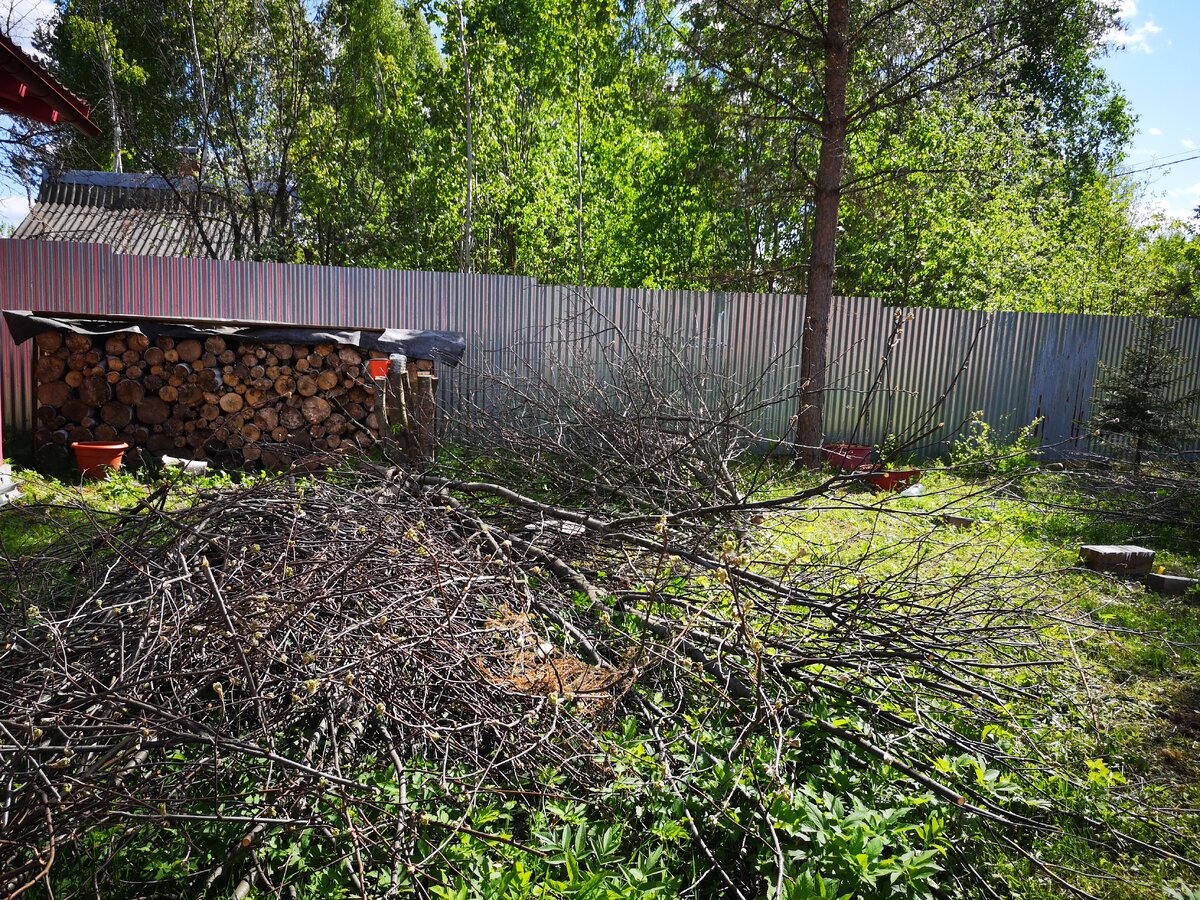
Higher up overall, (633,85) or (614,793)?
(633,85)

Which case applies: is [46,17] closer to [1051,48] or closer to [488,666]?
[488,666]

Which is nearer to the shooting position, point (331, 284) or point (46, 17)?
point (331, 284)

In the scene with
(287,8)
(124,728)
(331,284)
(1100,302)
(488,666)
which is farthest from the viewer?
(1100,302)

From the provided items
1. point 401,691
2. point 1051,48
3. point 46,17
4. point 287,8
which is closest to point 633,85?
point 287,8

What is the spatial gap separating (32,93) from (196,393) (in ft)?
9.66

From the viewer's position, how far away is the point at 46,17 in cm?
2319

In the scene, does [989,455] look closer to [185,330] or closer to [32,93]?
[185,330]

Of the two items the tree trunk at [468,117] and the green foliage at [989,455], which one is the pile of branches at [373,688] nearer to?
the green foliage at [989,455]

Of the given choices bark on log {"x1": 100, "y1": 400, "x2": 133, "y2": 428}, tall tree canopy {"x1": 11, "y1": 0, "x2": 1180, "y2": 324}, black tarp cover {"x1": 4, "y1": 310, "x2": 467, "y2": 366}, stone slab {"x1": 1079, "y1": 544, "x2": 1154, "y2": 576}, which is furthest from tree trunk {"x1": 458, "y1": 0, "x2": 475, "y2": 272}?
stone slab {"x1": 1079, "y1": 544, "x2": 1154, "y2": 576}

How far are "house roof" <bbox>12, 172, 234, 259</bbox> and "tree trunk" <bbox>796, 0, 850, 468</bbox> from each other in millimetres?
14573

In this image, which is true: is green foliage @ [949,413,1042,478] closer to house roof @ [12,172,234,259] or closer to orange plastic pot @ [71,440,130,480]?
orange plastic pot @ [71,440,130,480]

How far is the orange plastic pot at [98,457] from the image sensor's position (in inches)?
282

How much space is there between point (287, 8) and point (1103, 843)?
65.1ft

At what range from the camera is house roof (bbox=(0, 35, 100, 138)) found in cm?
649
